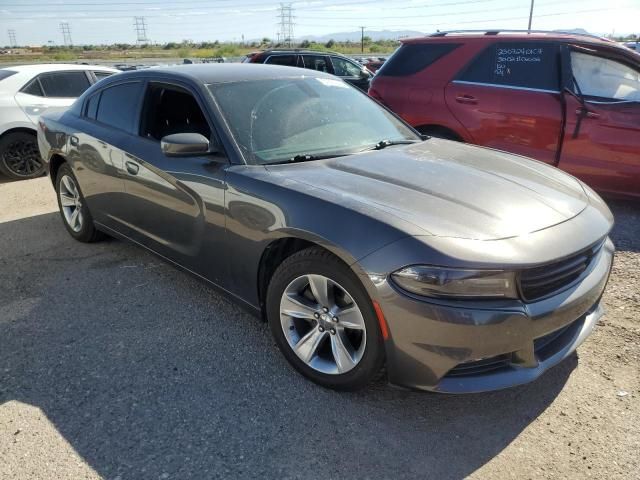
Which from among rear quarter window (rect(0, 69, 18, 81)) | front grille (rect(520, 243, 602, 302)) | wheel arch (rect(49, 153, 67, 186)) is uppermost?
rear quarter window (rect(0, 69, 18, 81))

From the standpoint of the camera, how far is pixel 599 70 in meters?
5.29

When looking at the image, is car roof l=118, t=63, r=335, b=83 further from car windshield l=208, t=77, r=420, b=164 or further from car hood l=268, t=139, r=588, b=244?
car hood l=268, t=139, r=588, b=244

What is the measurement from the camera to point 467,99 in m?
5.75

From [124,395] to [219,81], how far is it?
204 centimetres

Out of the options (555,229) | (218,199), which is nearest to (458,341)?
(555,229)

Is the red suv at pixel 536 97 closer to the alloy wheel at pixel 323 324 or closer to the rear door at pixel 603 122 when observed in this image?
the rear door at pixel 603 122

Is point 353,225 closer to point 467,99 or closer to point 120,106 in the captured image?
point 120,106

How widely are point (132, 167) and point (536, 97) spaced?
4098 millimetres

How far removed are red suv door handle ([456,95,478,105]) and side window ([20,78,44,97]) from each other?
19.8ft

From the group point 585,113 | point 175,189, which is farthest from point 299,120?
point 585,113

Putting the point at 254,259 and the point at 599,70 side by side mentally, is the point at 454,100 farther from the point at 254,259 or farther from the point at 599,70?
the point at 254,259

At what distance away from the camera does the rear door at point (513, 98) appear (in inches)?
211

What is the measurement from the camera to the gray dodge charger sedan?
7.37 ft

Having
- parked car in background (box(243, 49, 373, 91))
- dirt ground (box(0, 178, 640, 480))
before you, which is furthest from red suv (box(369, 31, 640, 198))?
parked car in background (box(243, 49, 373, 91))
